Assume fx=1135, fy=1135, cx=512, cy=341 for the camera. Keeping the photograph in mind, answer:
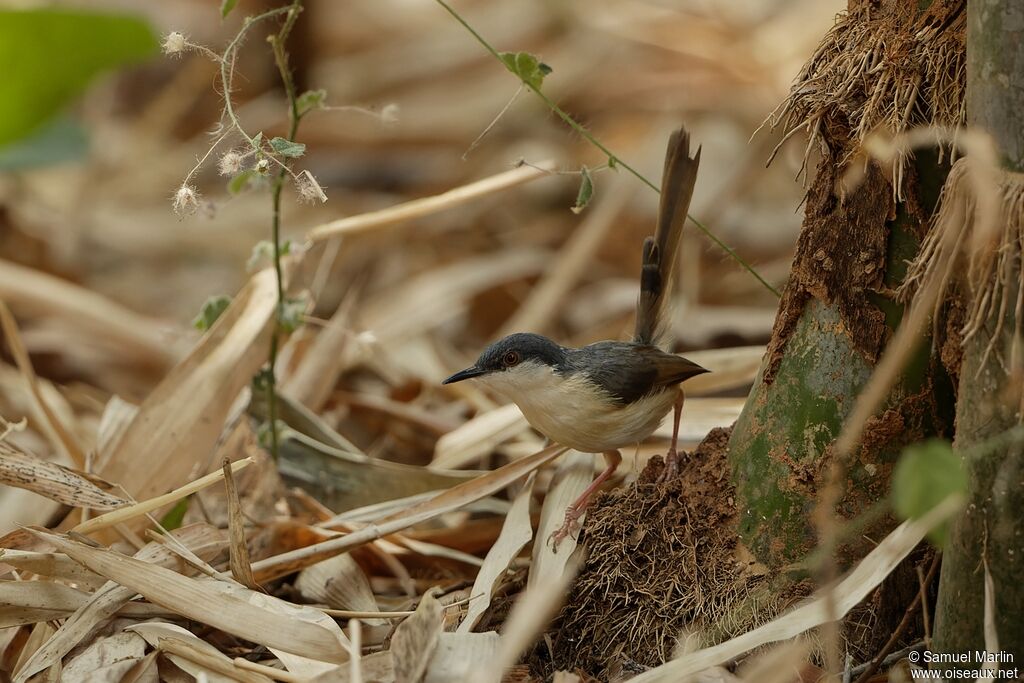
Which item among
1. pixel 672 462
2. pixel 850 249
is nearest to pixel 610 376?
pixel 672 462

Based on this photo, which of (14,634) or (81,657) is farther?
(14,634)

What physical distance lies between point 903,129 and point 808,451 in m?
0.79

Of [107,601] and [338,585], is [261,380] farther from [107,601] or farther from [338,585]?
[107,601]

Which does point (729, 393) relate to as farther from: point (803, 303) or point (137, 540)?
point (137, 540)

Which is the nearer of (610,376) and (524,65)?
(524,65)

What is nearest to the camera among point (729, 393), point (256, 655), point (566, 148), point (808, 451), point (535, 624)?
point (535, 624)

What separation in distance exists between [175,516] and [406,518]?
0.78 meters

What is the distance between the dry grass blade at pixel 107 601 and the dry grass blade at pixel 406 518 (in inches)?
6.7

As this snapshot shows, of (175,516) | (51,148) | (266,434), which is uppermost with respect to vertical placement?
(51,148)

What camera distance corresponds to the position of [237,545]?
2947 mm

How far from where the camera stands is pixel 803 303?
2.76 metres

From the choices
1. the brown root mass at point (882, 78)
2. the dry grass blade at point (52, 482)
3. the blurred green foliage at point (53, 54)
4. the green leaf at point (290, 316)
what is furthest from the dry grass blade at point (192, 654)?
the brown root mass at point (882, 78)

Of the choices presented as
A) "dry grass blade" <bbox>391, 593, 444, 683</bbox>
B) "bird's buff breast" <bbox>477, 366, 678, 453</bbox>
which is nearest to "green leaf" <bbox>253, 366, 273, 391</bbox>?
"bird's buff breast" <bbox>477, 366, 678, 453</bbox>

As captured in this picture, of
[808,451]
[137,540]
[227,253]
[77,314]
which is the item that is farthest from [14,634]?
[227,253]
